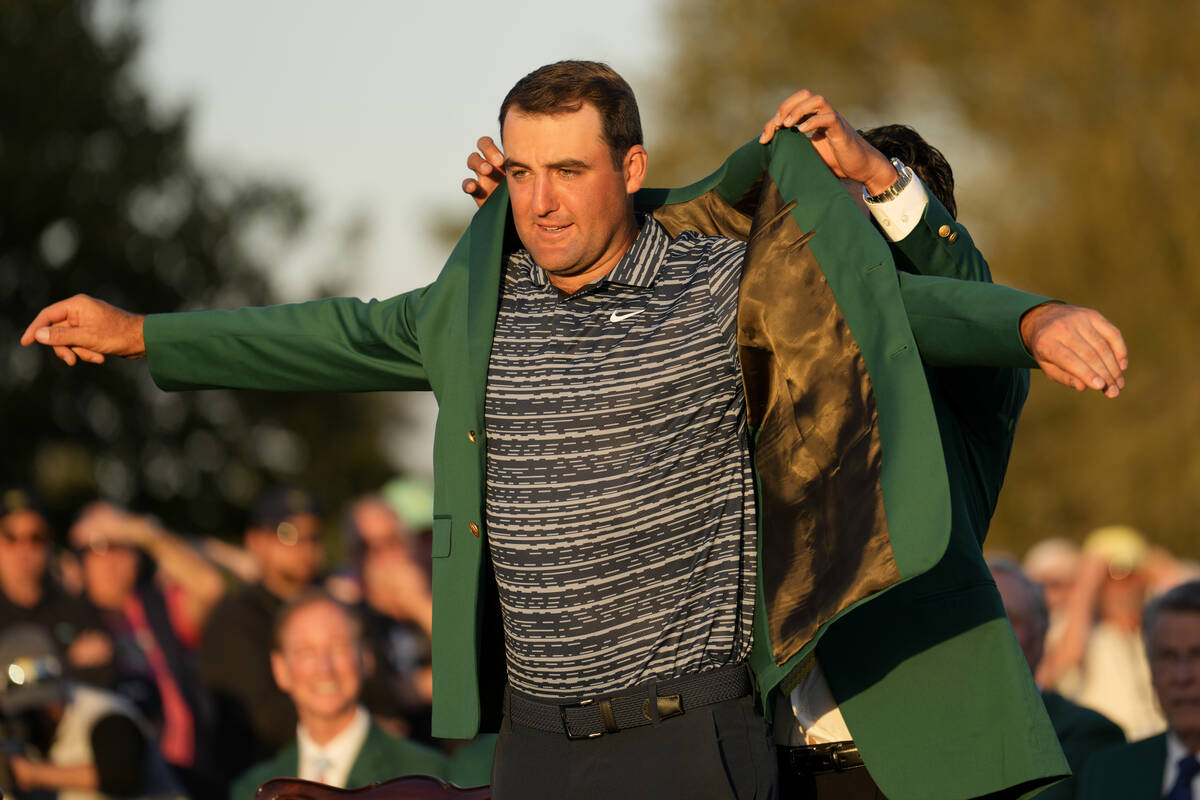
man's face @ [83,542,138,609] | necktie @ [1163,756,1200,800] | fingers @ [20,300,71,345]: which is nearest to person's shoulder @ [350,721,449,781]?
necktie @ [1163,756,1200,800]

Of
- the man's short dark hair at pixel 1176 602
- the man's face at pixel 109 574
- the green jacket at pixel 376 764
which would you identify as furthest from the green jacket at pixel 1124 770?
the man's face at pixel 109 574

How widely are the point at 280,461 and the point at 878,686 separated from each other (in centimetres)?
2776

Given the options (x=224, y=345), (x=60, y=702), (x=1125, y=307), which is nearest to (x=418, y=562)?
(x=60, y=702)

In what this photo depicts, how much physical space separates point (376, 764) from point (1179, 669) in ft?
9.03

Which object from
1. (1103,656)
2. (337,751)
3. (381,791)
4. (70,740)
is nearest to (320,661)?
(337,751)

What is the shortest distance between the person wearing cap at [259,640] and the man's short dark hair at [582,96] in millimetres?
4033

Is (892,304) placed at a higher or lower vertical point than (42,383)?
lower

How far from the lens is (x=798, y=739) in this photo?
3.65 meters

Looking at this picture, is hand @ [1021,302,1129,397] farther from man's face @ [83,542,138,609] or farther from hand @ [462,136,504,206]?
man's face @ [83,542,138,609]

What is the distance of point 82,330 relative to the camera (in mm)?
3828

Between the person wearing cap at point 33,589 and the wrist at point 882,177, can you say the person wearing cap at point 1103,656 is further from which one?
the wrist at point 882,177

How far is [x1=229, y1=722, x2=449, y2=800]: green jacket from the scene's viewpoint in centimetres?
604

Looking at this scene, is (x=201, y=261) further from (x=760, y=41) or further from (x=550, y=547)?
(x=550, y=547)

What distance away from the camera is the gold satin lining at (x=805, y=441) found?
10.4ft
